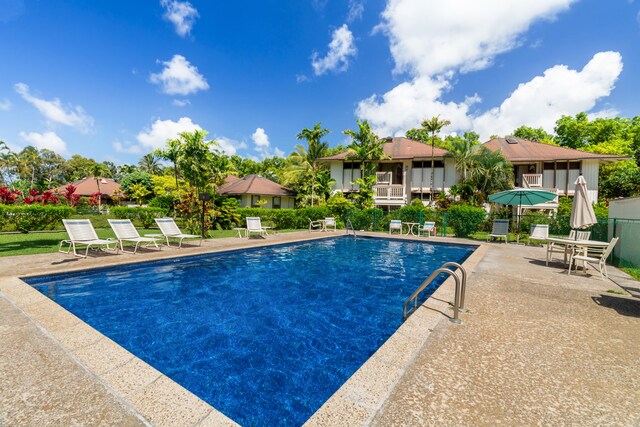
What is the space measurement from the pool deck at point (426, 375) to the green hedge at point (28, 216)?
1436cm

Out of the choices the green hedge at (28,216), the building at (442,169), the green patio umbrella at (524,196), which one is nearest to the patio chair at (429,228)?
the green patio umbrella at (524,196)

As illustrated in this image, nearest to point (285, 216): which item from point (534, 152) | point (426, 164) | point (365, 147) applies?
point (365, 147)

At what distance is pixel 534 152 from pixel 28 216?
39103 millimetres

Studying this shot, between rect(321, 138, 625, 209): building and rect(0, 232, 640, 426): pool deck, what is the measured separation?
2412cm

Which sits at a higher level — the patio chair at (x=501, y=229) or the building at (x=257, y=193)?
the building at (x=257, y=193)

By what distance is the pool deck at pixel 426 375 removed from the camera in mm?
2244

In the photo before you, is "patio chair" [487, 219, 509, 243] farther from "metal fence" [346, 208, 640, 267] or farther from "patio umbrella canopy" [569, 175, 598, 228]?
"patio umbrella canopy" [569, 175, 598, 228]

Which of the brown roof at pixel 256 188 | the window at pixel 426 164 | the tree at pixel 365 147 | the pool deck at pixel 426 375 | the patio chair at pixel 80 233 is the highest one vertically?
the tree at pixel 365 147

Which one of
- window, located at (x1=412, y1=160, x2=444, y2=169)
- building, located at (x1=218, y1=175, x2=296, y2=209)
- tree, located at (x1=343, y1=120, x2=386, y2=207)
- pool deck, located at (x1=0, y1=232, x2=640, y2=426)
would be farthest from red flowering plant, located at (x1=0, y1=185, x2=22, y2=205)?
window, located at (x1=412, y1=160, x2=444, y2=169)

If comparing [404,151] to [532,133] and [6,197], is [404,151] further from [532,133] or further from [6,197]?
[532,133]

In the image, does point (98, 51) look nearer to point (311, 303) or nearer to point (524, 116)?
point (311, 303)

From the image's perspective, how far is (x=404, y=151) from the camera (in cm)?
3000

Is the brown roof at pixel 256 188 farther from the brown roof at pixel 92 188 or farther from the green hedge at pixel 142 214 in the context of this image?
the brown roof at pixel 92 188

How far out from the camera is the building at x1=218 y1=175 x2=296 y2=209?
3153 cm
